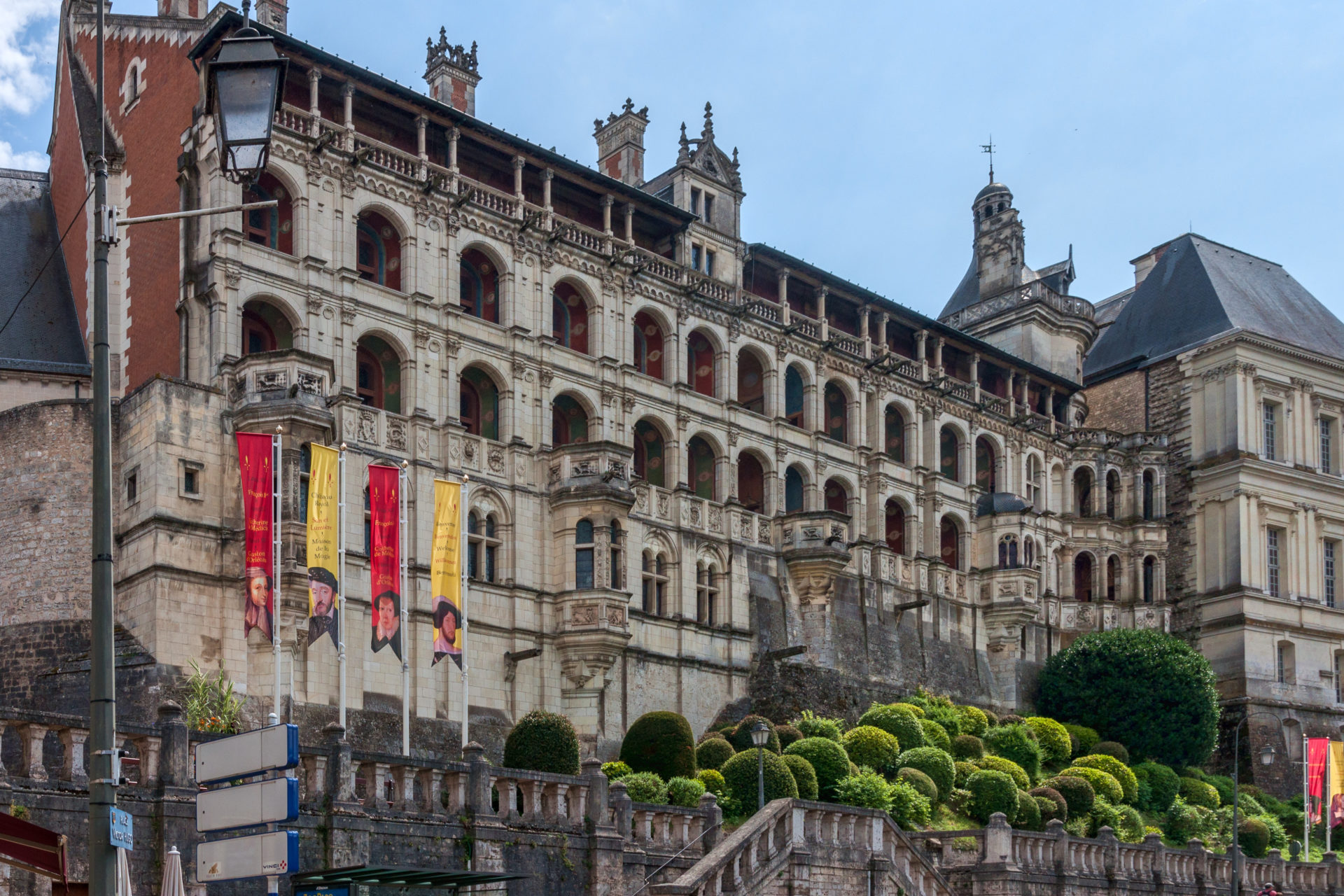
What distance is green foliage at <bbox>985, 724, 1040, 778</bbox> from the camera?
50312 millimetres

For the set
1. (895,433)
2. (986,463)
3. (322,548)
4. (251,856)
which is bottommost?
(251,856)

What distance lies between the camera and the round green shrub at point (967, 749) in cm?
4916

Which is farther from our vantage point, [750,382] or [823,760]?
[750,382]

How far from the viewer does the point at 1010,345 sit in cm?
7056

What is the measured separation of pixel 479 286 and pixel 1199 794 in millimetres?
27704

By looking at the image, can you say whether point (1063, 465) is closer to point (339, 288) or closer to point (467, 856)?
point (339, 288)

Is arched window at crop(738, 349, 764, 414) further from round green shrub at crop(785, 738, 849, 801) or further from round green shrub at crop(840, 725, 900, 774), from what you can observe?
round green shrub at crop(785, 738, 849, 801)

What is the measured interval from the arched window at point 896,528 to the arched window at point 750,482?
20.0 feet

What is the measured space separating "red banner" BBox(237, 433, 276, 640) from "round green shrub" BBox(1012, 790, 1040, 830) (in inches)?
755

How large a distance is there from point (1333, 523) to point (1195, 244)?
1385 cm

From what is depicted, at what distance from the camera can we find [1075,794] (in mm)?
46938

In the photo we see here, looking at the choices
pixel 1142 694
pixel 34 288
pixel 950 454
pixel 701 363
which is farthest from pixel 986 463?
pixel 34 288

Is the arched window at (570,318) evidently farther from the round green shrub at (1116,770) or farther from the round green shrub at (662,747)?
the round green shrub at (1116,770)

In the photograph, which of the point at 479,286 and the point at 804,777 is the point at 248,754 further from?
the point at 479,286
